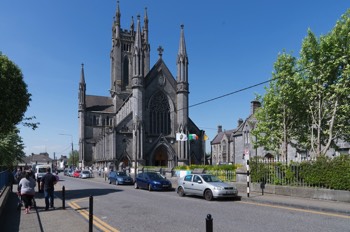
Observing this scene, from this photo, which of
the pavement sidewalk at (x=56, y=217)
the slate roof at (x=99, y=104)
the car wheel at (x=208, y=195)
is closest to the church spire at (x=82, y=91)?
the slate roof at (x=99, y=104)

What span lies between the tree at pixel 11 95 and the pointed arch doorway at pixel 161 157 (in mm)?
39141

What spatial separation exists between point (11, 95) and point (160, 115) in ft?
137

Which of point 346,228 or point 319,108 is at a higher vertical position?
point 319,108

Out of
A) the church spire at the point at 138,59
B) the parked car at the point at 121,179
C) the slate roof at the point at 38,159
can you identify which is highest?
the church spire at the point at 138,59

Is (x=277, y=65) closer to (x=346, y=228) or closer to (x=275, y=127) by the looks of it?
(x=275, y=127)

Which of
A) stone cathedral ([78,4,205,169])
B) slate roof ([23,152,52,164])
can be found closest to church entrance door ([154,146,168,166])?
stone cathedral ([78,4,205,169])

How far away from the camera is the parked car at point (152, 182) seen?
24250 millimetres

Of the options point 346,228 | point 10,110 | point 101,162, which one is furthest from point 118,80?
point 346,228

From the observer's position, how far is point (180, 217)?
39.2 ft

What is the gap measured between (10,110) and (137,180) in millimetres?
10726

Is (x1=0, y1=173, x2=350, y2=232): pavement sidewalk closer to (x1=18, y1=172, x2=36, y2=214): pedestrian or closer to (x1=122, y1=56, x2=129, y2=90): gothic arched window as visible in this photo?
(x1=18, y1=172, x2=36, y2=214): pedestrian

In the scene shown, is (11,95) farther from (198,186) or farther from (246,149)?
(246,149)

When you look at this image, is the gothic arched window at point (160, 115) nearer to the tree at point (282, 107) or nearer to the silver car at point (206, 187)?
the tree at point (282, 107)

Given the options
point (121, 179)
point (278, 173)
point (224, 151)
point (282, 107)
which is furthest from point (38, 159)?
point (278, 173)
